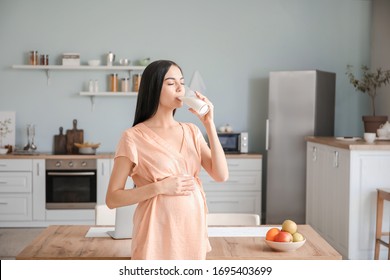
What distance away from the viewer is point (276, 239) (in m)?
2.17

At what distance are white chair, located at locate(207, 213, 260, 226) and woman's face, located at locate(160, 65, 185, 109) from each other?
4.70 ft

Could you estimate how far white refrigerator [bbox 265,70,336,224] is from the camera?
630 cm

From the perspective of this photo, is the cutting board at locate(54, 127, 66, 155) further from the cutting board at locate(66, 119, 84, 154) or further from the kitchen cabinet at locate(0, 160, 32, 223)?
the kitchen cabinet at locate(0, 160, 32, 223)

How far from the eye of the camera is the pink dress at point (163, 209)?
153 cm

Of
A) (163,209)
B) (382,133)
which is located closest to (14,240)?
(382,133)

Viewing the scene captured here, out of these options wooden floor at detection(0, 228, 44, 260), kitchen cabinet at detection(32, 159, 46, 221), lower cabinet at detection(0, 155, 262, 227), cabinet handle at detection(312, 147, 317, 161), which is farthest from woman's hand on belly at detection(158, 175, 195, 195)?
kitchen cabinet at detection(32, 159, 46, 221)

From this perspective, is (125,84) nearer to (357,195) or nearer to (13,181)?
(13,181)

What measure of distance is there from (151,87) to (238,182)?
4.97 metres

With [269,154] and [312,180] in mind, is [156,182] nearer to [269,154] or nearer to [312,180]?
[312,180]

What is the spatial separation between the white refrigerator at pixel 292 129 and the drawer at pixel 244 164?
0.16 meters
